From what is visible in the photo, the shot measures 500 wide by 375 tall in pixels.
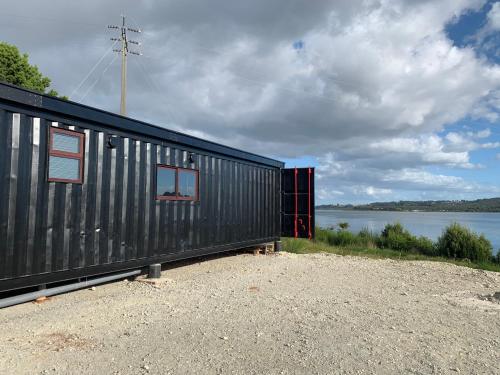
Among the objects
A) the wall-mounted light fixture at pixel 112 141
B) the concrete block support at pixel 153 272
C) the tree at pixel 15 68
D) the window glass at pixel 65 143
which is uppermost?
the tree at pixel 15 68

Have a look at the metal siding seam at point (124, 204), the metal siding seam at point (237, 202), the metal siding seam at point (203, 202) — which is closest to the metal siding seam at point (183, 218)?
the metal siding seam at point (203, 202)

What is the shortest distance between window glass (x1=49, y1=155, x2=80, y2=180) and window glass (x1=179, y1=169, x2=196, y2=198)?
2378mm

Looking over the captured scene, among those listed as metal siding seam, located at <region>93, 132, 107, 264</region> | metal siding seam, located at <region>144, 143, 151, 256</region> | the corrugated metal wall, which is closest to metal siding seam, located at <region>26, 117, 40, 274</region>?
the corrugated metal wall

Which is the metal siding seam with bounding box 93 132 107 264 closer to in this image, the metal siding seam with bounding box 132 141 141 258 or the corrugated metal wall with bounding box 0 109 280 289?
the corrugated metal wall with bounding box 0 109 280 289

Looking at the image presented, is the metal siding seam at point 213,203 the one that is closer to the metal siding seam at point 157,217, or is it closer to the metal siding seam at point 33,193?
the metal siding seam at point 157,217

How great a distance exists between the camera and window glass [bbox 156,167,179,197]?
736 centimetres

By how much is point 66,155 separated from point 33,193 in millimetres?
732

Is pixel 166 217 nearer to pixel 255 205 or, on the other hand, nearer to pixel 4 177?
pixel 4 177

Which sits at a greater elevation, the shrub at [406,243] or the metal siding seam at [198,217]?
the metal siding seam at [198,217]

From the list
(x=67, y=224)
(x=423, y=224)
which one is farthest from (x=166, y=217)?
(x=423, y=224)

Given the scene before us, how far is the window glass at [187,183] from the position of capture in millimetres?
7961

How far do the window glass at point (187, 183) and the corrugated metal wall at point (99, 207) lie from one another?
18 centimetres

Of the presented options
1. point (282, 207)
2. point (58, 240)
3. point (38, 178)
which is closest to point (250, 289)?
point (58, 240)

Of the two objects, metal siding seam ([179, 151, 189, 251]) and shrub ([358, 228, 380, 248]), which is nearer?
metal siding seam ([179, 151, 189, 251])
